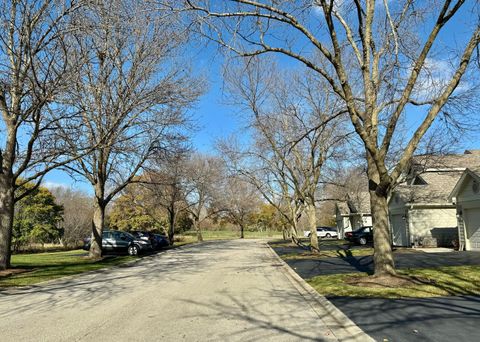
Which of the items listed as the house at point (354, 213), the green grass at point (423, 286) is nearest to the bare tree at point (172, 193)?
the house at point (354, 213)

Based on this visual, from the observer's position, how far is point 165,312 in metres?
8.69

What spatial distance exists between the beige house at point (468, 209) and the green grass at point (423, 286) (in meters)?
9.74

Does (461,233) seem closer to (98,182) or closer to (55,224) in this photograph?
(98,182)

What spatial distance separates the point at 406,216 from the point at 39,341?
27147mm

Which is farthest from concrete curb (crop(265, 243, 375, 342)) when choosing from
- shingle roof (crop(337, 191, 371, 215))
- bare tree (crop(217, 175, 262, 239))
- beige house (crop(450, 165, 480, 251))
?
bare tree (crop(217, 175, 262, 239))

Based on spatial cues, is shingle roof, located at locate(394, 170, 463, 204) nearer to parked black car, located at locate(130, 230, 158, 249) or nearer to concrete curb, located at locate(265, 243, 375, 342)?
parked black car, located at locate(130, 230, 158, 249)

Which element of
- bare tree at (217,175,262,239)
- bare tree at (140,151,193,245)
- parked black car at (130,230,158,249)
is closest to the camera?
parked black car at (130,230,158,249)

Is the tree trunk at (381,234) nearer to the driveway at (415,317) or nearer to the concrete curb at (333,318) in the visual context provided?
the concrete curb at (333,318)

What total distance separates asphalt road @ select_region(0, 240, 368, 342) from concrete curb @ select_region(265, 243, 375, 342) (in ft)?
0.20

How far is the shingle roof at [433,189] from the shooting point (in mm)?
28953

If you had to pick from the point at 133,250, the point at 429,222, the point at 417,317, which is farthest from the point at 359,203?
the point at 417,317

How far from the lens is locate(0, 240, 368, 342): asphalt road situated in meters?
6.84

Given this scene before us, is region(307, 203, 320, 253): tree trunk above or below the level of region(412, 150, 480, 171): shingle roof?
below

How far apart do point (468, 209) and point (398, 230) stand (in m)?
8.67
